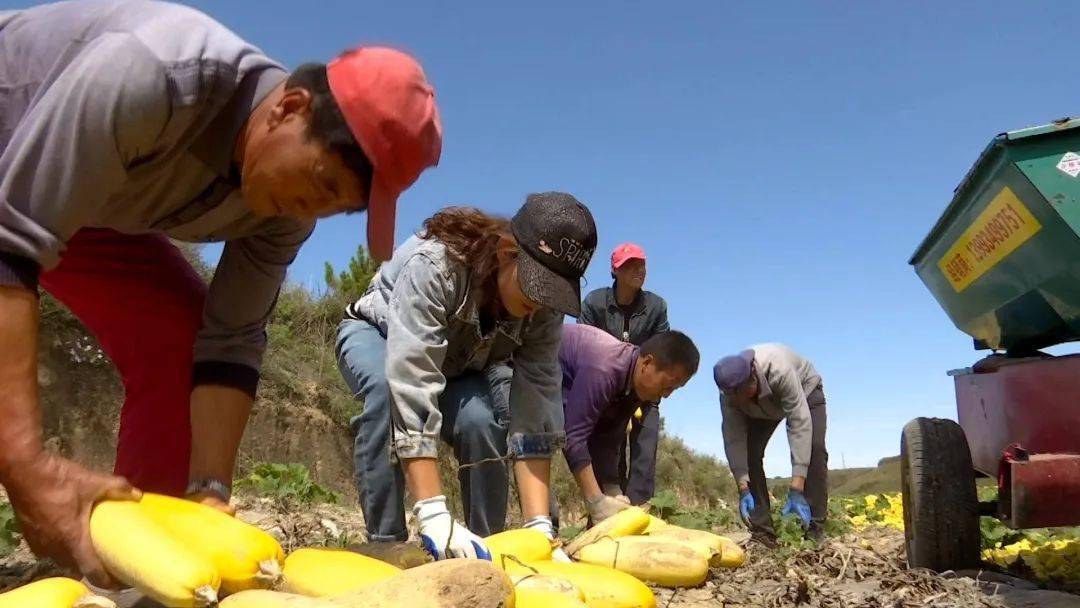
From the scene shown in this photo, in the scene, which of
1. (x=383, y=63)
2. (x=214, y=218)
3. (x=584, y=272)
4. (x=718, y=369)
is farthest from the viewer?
(x=718, y=369)

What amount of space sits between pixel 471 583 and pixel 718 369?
5.13 m

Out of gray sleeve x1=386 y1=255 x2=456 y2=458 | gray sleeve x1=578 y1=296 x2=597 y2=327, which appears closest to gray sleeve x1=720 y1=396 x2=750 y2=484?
gray sleeve x1=578 y1=296 x2=597 y2=327

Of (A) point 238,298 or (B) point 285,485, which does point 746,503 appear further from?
(A) point 238,298

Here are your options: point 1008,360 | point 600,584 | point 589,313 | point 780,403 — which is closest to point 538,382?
point 600,584

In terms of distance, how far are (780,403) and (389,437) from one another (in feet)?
14.2

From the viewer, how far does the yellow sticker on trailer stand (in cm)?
343

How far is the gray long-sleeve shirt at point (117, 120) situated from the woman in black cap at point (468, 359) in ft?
2.65

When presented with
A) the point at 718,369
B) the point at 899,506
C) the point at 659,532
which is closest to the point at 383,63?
the point at 659,532

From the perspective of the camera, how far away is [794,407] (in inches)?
261

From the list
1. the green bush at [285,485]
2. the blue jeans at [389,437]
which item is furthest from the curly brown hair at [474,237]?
the green bush at [285,485]

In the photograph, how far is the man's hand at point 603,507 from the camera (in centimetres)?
407

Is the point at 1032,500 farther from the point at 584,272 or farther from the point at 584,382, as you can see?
the point at 584,382

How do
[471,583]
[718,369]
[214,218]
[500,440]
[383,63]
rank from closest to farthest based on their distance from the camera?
[471,583]
[383,63]
[214,218]
[500,440]
[718,369]

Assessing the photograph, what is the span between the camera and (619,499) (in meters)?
4.23
